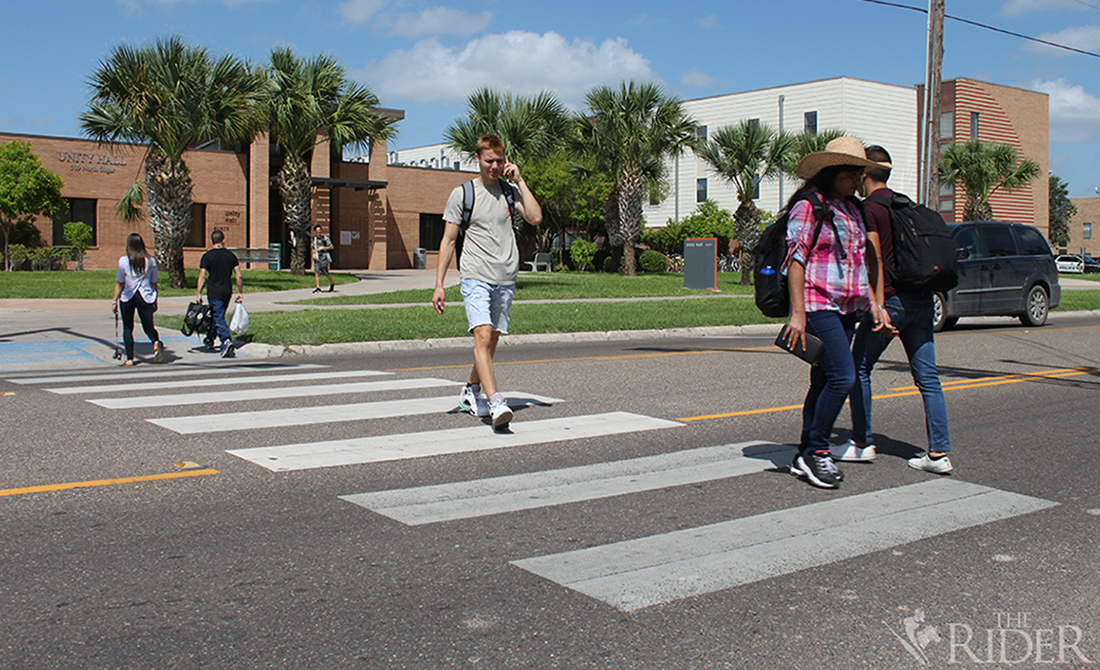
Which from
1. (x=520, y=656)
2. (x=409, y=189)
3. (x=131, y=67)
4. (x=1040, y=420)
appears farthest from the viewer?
(x=409, y=189)

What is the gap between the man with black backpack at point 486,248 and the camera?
276 inches

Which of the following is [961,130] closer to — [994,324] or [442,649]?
[994,324]

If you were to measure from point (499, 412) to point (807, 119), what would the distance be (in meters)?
53.0

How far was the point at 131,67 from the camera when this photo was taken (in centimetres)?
2467

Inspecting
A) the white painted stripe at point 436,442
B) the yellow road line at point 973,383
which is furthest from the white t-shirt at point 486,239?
the yellow road line at point 973,383

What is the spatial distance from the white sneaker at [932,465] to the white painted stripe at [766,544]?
1.03ft

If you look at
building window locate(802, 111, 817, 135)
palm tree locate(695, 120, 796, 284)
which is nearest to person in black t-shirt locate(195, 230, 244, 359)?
palm tree locate(695, 120, 796, 284)

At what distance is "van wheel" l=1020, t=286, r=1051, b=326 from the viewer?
1783cm

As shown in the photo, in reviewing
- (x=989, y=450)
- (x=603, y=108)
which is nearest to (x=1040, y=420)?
(x=989, y=450)

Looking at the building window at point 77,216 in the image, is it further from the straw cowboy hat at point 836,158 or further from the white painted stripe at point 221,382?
the straw cowboy hat at point 836,158

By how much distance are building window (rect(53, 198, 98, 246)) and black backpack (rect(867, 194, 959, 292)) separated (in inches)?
1469

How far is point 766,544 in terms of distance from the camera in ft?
14.6

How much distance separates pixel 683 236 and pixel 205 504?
48.0 metres

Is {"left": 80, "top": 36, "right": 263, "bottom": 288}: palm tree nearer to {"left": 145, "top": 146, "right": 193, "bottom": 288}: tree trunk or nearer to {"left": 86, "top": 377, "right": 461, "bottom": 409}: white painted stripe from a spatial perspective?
{"left": 145, "top": 146, "right": 193, "bottom": 288}: tree trunk
